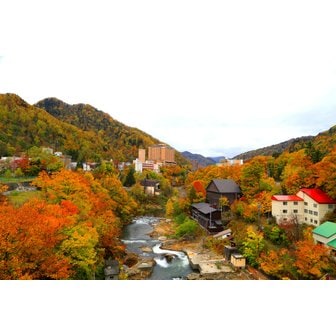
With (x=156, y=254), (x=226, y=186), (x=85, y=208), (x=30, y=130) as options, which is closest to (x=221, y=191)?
(x=226, y=186)

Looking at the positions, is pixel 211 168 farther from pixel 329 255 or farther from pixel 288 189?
Result: pixel 329 255

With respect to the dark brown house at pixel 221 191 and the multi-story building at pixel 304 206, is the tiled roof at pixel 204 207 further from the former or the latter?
the multi-story building at pixel 304 206

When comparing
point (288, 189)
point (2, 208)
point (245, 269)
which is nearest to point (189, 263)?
point (245, 269)

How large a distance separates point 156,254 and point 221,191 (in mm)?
2320

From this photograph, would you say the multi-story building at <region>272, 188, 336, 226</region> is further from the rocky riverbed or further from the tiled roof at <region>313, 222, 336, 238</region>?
the rocky riverbed

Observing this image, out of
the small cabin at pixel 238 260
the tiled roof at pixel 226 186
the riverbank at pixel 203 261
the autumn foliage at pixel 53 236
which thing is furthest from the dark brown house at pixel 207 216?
the autumn foliage at pixel 53 236

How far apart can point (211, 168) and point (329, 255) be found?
9.30 feet

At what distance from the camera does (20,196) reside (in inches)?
185

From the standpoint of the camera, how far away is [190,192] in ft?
21.9

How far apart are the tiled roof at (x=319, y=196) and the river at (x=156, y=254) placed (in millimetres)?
2683

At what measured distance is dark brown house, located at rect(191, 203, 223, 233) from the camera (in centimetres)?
510

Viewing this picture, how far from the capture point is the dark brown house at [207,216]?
5102 mm

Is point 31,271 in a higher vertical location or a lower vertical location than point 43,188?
lower

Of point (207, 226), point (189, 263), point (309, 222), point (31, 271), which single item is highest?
point (309, 222)
